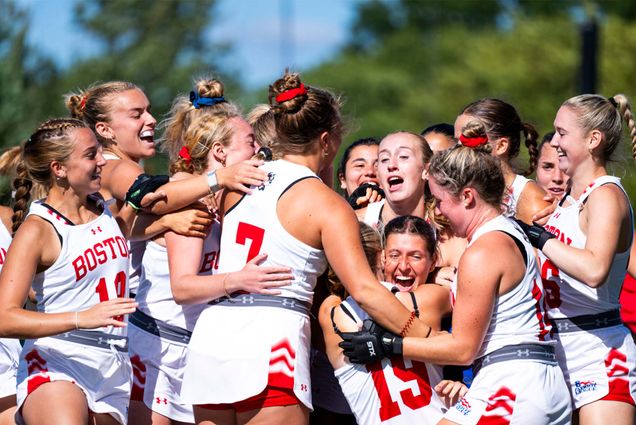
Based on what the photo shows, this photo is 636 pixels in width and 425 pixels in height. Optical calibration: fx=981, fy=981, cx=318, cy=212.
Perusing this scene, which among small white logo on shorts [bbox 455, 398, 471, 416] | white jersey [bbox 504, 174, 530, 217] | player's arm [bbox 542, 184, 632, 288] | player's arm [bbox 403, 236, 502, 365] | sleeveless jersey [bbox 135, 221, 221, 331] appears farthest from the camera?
white jersey [bbox 504, 174, 530, 217]

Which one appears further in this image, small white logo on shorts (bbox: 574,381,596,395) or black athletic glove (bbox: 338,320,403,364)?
small white logo on shorts (bbox: 574,381,596,395)

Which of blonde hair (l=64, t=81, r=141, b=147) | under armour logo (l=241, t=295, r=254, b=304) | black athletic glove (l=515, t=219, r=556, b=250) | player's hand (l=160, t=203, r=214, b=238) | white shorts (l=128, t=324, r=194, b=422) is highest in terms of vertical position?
blonde hair (l=64, t=81, r=141, b=147)

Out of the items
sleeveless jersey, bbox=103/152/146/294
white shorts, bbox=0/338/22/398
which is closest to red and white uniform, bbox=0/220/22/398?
white shorts, bbox=0/338/22/398

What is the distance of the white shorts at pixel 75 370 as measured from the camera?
462 cm

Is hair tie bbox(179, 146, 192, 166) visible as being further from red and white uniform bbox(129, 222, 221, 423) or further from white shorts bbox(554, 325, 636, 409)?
white shorts bbox(554, 325, 636, 409)

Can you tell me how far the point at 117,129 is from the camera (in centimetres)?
559

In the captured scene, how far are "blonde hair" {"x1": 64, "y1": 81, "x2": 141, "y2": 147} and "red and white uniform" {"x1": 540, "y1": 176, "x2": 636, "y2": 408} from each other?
8.45ft

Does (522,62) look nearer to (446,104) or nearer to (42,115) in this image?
(446,104)

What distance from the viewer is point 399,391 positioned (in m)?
4.45

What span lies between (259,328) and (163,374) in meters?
1.11

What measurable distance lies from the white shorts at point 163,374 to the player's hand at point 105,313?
29.8 inches

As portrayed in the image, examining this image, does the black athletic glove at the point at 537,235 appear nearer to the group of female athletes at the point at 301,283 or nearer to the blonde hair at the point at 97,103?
the group of female athletes at the point at 301,283

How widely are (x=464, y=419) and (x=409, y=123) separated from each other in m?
40.6

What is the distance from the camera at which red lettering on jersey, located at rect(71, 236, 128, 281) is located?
15.5 feet
